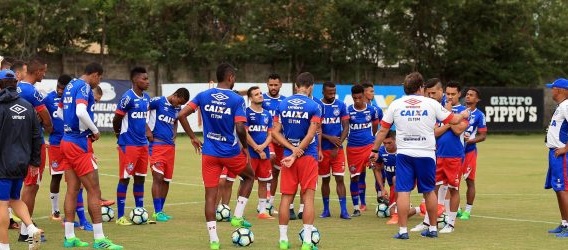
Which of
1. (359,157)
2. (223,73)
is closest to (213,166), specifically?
(223,73)

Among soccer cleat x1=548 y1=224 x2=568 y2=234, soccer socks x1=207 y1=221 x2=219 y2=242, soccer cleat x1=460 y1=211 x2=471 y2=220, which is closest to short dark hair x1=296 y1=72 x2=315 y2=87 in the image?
soccer socks x1=207 y1=221 x2=219 y2=242

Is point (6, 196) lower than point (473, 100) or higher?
lower

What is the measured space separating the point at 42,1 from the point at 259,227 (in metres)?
32.8

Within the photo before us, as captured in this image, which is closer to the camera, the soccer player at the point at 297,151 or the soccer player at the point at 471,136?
the soccer player at the point at 297,151

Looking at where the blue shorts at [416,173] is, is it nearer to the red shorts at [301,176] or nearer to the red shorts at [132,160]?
the red shorts at [301,176]

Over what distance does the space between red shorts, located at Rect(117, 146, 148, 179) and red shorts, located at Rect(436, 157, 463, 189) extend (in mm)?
4773

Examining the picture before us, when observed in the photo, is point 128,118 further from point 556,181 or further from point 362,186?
point 556,181

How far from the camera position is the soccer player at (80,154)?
1302 cm

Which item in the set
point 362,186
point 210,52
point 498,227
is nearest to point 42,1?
point 210,52

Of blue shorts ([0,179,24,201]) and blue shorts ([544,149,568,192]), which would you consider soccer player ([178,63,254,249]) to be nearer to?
blue shorts ([0,179,24,201])

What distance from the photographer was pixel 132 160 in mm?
15977

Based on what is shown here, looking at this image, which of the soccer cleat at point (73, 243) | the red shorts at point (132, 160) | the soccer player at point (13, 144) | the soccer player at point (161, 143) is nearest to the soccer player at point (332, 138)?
the soccer player at point (161, 143)

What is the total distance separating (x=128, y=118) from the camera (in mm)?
15969

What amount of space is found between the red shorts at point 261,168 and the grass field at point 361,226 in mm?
740
